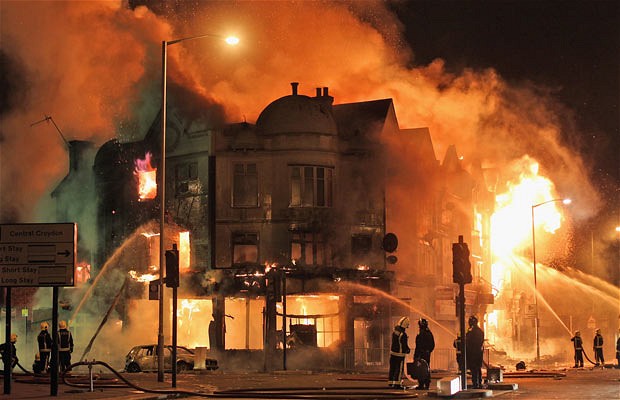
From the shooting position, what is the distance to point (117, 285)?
165 feet

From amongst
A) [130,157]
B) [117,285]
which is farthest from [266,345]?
[130,157]

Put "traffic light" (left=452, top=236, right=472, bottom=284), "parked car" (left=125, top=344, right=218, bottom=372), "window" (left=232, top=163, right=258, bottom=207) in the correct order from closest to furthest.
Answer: "traffic light" (left=452, top=236, right=472, bottom=284) → "parked car" (left=125, top=344, right=218, bottom=372) → "window" (left=232, top=163, right=258, bottom=207)

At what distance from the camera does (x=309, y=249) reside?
153ft

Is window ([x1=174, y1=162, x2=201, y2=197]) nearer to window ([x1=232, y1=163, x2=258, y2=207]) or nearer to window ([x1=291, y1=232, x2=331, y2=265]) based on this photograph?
window ([x1=232, y1=163, x2=258, y2=207])

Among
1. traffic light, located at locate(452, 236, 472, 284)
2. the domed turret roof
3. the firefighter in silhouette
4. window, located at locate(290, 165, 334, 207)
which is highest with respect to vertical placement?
the domed turret roof

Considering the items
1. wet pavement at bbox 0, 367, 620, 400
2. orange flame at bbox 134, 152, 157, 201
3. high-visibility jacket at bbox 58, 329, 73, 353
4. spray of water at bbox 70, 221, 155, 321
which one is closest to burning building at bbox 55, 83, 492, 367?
spray of water at bbox 70, 221, 155, 321

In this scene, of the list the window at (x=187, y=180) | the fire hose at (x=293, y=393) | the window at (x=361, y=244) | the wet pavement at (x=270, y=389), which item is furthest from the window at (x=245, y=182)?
the fire hose at (x=293, y=393)

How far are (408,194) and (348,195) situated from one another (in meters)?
3.75

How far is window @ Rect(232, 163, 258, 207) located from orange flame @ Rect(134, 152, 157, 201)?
6128 millimetres

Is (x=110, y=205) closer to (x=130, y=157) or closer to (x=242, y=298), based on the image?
(x=130, y=157)

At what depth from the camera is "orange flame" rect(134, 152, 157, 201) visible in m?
51.1

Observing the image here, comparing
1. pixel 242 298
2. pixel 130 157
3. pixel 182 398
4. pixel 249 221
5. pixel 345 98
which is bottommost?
pixel 182 398

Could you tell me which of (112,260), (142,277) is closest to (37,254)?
(142,277)

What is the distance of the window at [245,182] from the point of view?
4675 centimetres
